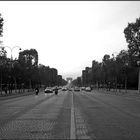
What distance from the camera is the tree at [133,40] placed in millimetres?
72500

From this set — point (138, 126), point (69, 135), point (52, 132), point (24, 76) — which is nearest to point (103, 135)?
point (69, 135)

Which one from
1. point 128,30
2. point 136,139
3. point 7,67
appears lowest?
point 136,139

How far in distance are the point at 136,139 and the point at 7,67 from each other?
203ft

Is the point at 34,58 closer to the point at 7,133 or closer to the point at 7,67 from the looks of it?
the point at 7,67

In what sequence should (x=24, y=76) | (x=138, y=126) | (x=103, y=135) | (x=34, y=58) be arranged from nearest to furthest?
(x=103, y=135)
(x=138, y=126)
(x=24, y=76)
(x=34, y=58)

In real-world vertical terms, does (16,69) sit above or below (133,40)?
below

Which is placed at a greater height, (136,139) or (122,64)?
(122,64)

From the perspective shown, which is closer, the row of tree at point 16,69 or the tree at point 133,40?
the row of tree at point 16,69

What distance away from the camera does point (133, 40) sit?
73.9m

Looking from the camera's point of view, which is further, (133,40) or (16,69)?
(16,69)

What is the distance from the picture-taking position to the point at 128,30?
7481cm

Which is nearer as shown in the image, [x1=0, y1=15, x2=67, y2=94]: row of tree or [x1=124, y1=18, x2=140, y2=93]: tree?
[x1=0, y1=15, x2=67, y2=94]: row of tree

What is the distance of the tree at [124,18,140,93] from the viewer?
238 ft

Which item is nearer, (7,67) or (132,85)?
(7,67)
